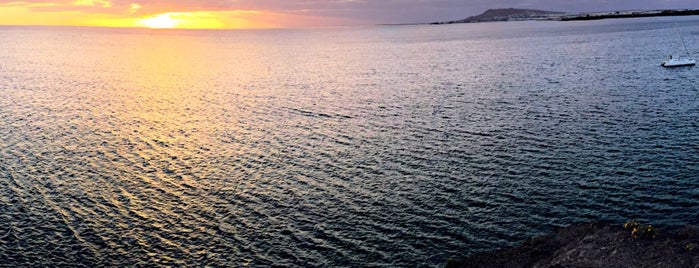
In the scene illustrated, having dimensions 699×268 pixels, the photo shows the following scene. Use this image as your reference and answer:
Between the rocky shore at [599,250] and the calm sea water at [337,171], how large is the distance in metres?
2.37

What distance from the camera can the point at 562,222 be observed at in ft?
137

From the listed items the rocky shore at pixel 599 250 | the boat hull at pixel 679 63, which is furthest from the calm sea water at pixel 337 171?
the boat hull at pixel 679 63

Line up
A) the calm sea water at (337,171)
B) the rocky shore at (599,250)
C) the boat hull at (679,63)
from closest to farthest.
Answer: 1. the rocky shore at (599,250)
2. the calm sea water at (337,171)
3. the boat hull at (679,63)

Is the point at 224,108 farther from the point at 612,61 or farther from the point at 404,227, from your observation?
the point at 612,61

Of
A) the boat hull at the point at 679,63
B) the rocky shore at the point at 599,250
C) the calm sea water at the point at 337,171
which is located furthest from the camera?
the boat hull at the point at 679,63

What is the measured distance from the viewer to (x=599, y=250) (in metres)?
33.7

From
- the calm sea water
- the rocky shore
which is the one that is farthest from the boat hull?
the rocky shore

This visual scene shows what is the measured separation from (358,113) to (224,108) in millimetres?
26721

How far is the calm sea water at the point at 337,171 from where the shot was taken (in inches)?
1626

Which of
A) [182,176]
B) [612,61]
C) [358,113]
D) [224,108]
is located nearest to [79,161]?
[182,176]

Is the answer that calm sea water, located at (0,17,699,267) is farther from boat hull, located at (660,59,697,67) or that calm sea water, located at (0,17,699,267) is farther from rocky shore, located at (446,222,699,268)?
boat hull, located at (660,59,697,67)

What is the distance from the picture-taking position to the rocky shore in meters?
31.8

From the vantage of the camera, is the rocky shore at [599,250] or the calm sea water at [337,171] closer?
the rocky shore at [599,250]

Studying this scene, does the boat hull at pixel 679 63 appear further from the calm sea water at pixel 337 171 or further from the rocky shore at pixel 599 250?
the rocky shore at pixel 599 250
